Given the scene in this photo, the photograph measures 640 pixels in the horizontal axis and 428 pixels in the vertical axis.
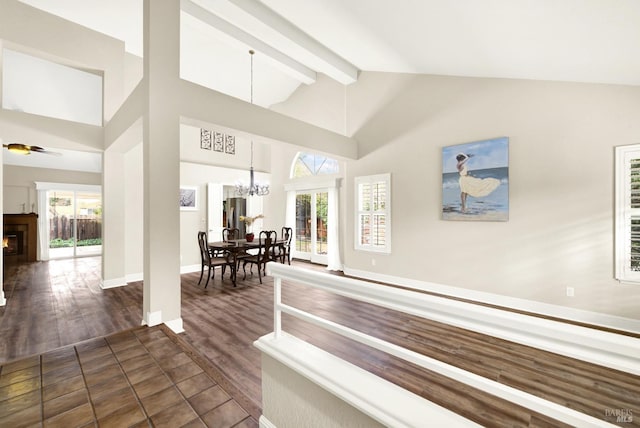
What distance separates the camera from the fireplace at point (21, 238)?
23.1 ft

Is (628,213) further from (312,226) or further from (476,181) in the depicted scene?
(312,226)

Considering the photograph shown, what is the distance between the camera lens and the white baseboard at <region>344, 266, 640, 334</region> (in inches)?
124

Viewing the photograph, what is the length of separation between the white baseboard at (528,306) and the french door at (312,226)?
7.24 ft

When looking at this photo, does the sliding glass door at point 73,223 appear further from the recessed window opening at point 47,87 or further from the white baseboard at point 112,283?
the white baseboard at point 112,283

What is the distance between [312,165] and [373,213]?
2449 mm

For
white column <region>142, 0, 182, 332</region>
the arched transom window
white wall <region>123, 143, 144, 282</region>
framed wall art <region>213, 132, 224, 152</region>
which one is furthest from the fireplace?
white column <region>142, 0, 182, 332</region>

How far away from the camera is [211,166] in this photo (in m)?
6.64

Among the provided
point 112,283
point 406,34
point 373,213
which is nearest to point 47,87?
point 112,283

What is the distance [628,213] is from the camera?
10.1ft

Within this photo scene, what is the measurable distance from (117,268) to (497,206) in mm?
6333

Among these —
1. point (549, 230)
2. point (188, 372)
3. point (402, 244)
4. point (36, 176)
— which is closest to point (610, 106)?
point (549, 230)

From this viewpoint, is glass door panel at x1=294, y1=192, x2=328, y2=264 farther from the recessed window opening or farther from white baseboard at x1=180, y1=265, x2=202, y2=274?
the recessed window opening

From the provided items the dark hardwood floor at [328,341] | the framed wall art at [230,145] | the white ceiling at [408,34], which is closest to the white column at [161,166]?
the dark hardwood floor at [328,341]

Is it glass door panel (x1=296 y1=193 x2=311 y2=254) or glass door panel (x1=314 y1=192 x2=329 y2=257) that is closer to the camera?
glass door panel (x1=314 y1=192 x2=329 y2=257)
